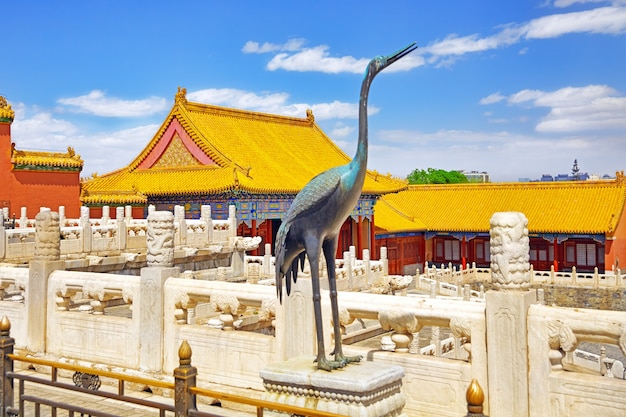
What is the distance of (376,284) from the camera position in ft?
74.0

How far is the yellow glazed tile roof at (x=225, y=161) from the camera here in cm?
2692

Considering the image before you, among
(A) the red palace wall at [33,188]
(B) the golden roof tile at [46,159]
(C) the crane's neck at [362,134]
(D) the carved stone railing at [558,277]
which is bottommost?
(D) the carved stone railing at [558,277]

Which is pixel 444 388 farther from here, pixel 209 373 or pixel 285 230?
pixel 209 373

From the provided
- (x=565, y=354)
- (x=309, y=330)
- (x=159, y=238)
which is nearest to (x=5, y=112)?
(x=159, y=238)

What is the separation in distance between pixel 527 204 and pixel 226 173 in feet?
66.2

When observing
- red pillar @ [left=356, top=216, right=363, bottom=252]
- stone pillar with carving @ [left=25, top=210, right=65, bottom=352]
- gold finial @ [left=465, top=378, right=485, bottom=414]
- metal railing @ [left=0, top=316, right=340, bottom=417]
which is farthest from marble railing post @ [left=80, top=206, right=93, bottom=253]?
red pillar @ [left=356, top=216, right=363, bottom=252]

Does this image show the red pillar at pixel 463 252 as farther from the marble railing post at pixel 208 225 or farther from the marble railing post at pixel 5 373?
the marble railing post at pixel 5 373

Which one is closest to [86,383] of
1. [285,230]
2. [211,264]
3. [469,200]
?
[285,230]

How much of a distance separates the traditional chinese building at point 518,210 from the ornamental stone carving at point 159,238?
1110 inches

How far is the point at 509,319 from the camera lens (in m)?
5.07

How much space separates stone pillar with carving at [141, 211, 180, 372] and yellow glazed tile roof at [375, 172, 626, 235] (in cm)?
3013

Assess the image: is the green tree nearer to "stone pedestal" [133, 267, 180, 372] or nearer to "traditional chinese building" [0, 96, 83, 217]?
"traditional chinese building" [0, 96, 83, 217]

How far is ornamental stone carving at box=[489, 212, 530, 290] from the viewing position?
16.6 feet

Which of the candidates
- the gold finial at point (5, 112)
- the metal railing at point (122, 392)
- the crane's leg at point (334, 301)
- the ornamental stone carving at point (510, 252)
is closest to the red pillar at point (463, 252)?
the gold finial at point (5, 112)
